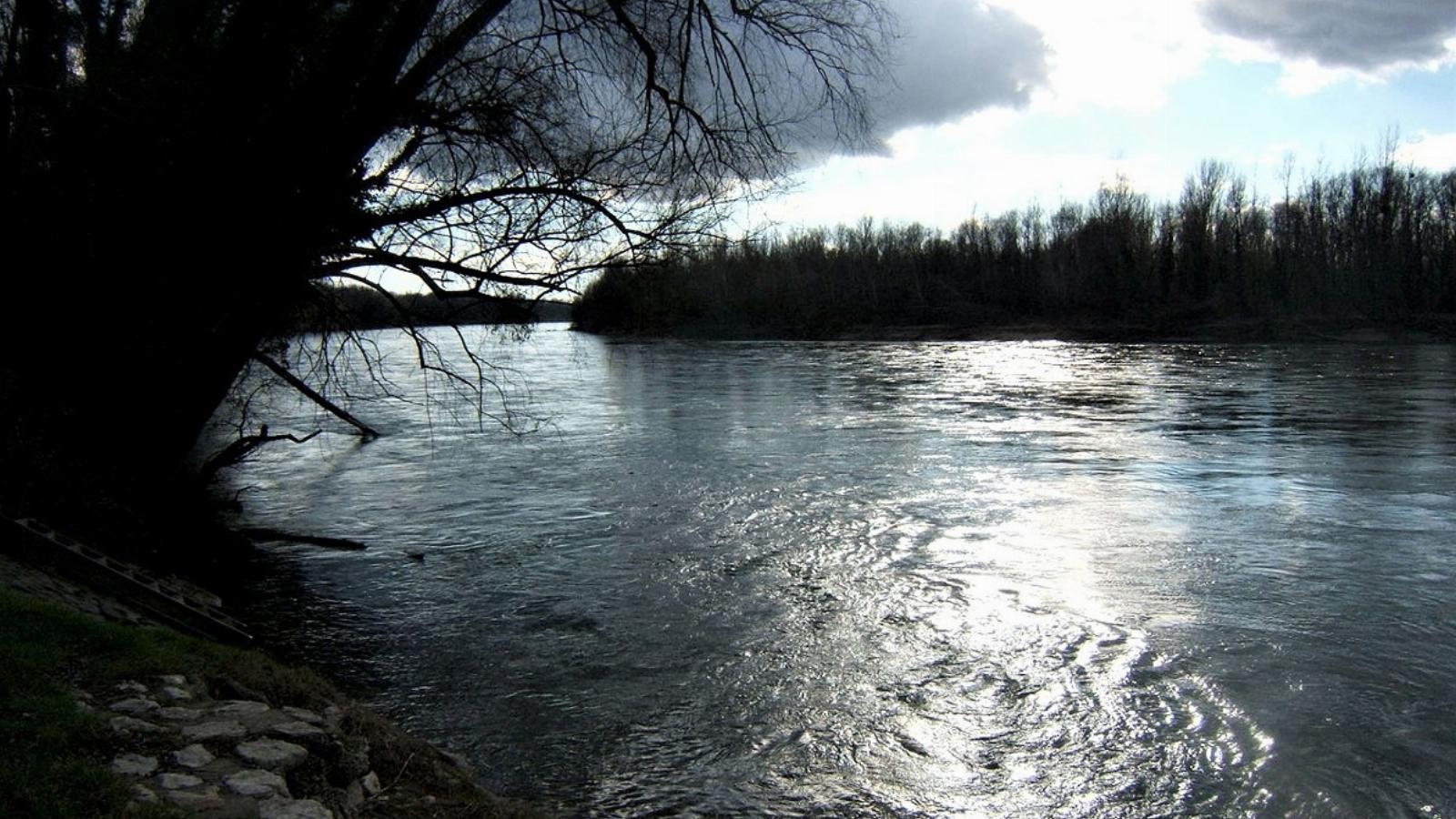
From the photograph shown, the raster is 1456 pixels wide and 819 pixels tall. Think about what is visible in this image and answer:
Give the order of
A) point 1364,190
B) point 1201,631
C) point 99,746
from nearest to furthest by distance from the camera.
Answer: point 99,746 < point 1201,631 < point 1364,190

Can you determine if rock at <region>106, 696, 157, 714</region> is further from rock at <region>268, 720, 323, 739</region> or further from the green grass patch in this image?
rock at <region>268, 720, 323, 739</region>

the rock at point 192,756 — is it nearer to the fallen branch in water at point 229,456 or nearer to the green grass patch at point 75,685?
the green grass patch at point 75,685

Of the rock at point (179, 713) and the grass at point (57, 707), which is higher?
the grass at point (57, 707)

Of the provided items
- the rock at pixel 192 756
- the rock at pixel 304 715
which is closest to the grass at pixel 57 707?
the rock at pixel 192 756

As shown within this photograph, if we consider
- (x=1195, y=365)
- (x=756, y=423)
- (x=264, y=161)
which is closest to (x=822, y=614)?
(x=264, y=161)

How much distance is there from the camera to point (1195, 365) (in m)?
39.5

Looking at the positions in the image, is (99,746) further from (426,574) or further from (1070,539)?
(1070,539)

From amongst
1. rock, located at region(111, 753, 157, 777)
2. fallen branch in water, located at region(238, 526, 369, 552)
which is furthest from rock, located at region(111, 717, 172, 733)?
fallen branch in water, located at region(238, 526, 369, 552)

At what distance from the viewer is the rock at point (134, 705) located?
423 cm

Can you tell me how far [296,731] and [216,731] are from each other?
0.36 metres

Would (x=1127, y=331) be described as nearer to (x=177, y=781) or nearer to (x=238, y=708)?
(x=238, y=708)

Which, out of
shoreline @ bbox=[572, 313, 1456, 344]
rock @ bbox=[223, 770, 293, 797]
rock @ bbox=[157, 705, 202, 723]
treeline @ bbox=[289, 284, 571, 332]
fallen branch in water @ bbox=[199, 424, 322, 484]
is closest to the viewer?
rock @ bbox=[223, 770, 293, 797]

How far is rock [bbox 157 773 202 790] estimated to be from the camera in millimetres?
3641

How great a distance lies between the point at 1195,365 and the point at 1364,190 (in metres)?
49.5
